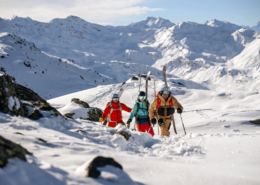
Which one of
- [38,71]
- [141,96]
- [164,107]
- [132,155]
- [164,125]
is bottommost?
[132,155]

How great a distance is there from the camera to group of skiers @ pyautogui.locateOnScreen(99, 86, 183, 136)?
7816 millimetres

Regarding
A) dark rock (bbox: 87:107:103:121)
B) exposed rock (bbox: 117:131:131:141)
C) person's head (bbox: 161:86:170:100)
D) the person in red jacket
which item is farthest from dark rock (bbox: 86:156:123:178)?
dark rock (bbox: 87:107:103:121)

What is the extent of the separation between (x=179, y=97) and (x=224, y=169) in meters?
18.4

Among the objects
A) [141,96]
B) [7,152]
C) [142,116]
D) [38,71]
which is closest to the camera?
[7,152]

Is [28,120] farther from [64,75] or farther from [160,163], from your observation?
[64,75]

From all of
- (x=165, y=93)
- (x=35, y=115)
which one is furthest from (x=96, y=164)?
(x=165, y=93)

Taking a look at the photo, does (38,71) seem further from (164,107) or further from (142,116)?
(164,107)

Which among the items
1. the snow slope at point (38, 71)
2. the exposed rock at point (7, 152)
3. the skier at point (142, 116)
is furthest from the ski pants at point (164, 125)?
the snow slope at point (38, 71)

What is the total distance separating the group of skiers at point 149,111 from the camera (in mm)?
7816

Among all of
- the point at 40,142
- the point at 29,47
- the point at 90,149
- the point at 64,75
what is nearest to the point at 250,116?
the point at 90,149

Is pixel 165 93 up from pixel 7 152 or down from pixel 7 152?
up

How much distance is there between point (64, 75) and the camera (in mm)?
53375

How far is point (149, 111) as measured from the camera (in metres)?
7.90

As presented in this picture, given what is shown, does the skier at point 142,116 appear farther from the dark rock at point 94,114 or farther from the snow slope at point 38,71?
the snow slope at point 38,71
